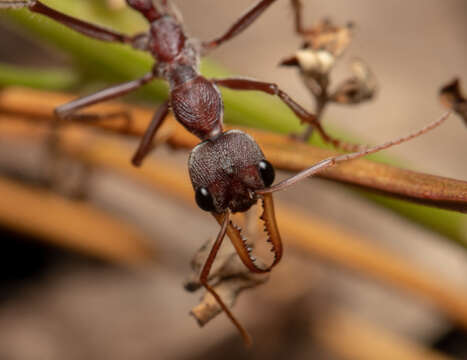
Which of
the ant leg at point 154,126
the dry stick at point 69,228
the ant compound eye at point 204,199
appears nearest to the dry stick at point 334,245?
the dry stick at point 69,228

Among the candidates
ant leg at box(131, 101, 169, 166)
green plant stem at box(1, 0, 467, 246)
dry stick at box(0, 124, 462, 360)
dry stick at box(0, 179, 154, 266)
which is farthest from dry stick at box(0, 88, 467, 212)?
dry stick at box(0, 179, 154, 266)

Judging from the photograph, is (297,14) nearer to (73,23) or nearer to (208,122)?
(208,122)

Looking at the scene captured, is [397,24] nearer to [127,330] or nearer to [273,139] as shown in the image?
[273,139]

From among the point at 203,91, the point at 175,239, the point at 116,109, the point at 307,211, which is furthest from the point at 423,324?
the point at 116,109

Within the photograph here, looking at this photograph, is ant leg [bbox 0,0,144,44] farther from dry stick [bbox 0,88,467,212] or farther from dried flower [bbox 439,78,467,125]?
dried flower [bbox 439,78,467,125]

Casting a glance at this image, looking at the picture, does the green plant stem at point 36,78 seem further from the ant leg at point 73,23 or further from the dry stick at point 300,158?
the ant leg at point 73,23

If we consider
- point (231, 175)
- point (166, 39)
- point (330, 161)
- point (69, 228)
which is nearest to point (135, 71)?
point (166, 39)
